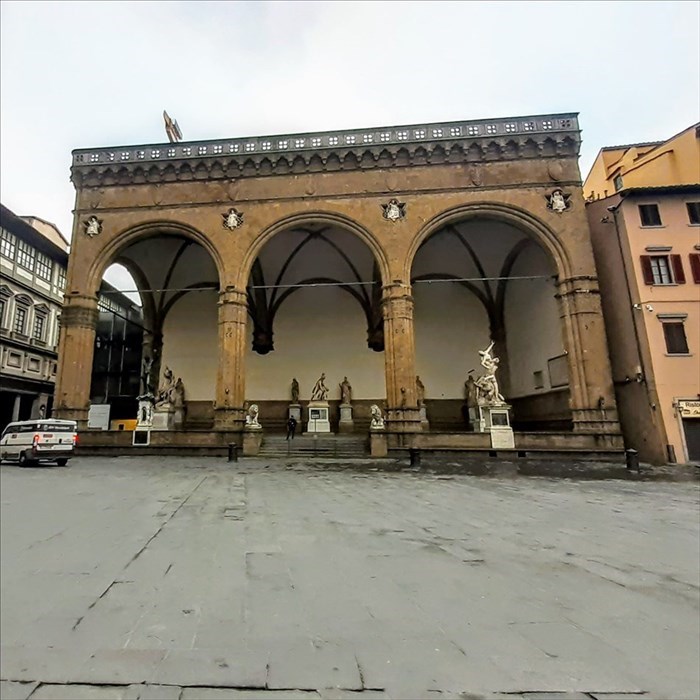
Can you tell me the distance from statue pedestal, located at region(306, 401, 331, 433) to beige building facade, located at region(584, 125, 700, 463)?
1237cm

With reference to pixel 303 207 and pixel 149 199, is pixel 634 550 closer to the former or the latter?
pixel 303 207

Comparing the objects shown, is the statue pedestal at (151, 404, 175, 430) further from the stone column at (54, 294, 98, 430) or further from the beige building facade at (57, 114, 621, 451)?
the stone column at (54, 294, 98, 430)

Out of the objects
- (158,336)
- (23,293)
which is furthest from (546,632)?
(23,293)

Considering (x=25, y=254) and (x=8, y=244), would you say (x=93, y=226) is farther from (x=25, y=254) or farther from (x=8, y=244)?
(x=25, y=254)

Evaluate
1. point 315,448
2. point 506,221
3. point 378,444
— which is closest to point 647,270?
point 506,221

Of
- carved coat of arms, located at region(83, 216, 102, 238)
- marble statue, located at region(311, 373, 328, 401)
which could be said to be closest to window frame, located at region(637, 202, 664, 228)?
marble statue, located at region(311, 373, 328, 401)

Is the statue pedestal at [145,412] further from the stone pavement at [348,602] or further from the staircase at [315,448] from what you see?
the stone pavement at [348,602]

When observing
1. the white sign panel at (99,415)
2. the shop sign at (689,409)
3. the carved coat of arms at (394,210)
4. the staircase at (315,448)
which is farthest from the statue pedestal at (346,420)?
the shop sign at (689,409)

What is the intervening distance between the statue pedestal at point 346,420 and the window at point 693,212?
16.5 m

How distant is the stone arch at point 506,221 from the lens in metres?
17.2

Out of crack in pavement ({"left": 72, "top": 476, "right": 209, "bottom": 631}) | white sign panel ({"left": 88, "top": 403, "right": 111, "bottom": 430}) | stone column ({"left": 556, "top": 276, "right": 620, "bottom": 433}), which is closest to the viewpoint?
crack in pavement ({"left": 72, "top": 476, "right": 209, "bottom": 631})

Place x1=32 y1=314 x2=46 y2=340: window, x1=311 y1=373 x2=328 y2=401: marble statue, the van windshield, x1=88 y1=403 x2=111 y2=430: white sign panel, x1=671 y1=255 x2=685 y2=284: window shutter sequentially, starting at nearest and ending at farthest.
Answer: the van windshield
x1=671 y1=255 x2=685 y2=284: window shutter
x1=311 y1=373 x2=328 y2=401: marble statue
x1=88 y1=403 x2=111 y2=430: white sign panel
x1=32 y1=314 x2=46 y2=340: window

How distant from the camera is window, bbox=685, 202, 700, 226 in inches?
616

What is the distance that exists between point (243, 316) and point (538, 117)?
14913mm
